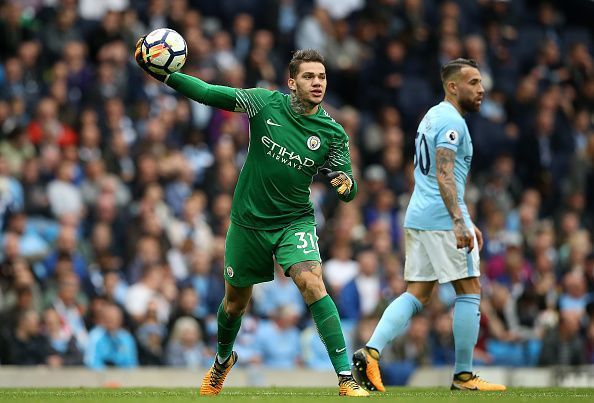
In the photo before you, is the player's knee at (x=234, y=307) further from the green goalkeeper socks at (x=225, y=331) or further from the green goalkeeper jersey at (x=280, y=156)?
the green goalkeeper jersey at (x=280, y=156)

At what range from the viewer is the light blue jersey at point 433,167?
11180 mm

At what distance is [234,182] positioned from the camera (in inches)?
731

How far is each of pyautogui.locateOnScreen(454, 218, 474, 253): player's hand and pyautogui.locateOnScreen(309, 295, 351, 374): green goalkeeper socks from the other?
1322 millimetres

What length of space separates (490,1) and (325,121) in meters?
14.7

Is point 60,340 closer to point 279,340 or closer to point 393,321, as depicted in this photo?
point 279,340

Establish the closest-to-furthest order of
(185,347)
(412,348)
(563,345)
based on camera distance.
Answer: (185,347)
(412,348)
(563,345)

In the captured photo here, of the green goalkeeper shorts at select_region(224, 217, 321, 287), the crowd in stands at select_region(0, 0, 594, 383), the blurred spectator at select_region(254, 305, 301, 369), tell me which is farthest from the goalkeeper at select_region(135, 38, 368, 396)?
the blurred spectator at select_region(254, 305, 301, 369)

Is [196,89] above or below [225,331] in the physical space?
above

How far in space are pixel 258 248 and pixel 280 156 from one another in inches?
29.1

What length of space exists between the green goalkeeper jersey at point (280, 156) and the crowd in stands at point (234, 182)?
514cm

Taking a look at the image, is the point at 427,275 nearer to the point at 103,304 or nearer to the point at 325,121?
the point at 325,121

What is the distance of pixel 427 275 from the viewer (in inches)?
448

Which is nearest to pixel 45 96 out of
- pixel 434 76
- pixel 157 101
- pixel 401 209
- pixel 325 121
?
pixel 157 101

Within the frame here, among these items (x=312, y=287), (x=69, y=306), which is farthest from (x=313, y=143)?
(x=69, y=306)
